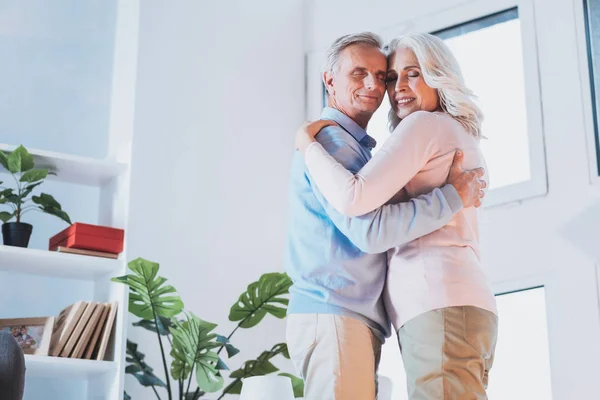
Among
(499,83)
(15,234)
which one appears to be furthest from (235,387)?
(499,83)

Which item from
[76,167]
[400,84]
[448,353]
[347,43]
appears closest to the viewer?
[448,353]

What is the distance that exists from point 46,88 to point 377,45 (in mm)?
1964

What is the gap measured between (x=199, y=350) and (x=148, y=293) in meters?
0.27

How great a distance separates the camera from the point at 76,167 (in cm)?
347

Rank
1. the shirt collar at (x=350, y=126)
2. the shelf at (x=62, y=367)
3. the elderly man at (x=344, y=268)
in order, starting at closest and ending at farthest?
the elderly man at (x=344, y=268) < the shirt collar at (x=350, y=126) < the shelf at (x=62, y=367)

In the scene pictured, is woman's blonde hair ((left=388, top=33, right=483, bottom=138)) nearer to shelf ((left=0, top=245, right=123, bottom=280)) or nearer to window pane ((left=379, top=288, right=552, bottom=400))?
window pane ((left=379, top=288, right=552, bottom=400))

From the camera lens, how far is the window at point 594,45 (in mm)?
3507

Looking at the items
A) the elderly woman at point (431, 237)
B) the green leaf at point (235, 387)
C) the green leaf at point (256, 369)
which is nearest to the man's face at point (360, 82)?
the elderly woman at point (431, 237)

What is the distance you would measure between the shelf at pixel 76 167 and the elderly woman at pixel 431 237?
1493mm

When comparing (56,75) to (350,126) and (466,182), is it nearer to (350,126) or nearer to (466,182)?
(350,126)

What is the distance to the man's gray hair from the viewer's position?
233 centimetres

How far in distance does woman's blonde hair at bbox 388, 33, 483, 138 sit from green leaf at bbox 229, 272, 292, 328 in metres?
1.30

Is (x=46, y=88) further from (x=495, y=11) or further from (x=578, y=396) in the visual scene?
(x=578, y=396)

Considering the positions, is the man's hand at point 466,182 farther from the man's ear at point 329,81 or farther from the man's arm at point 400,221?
the man's ear at point 329,81
